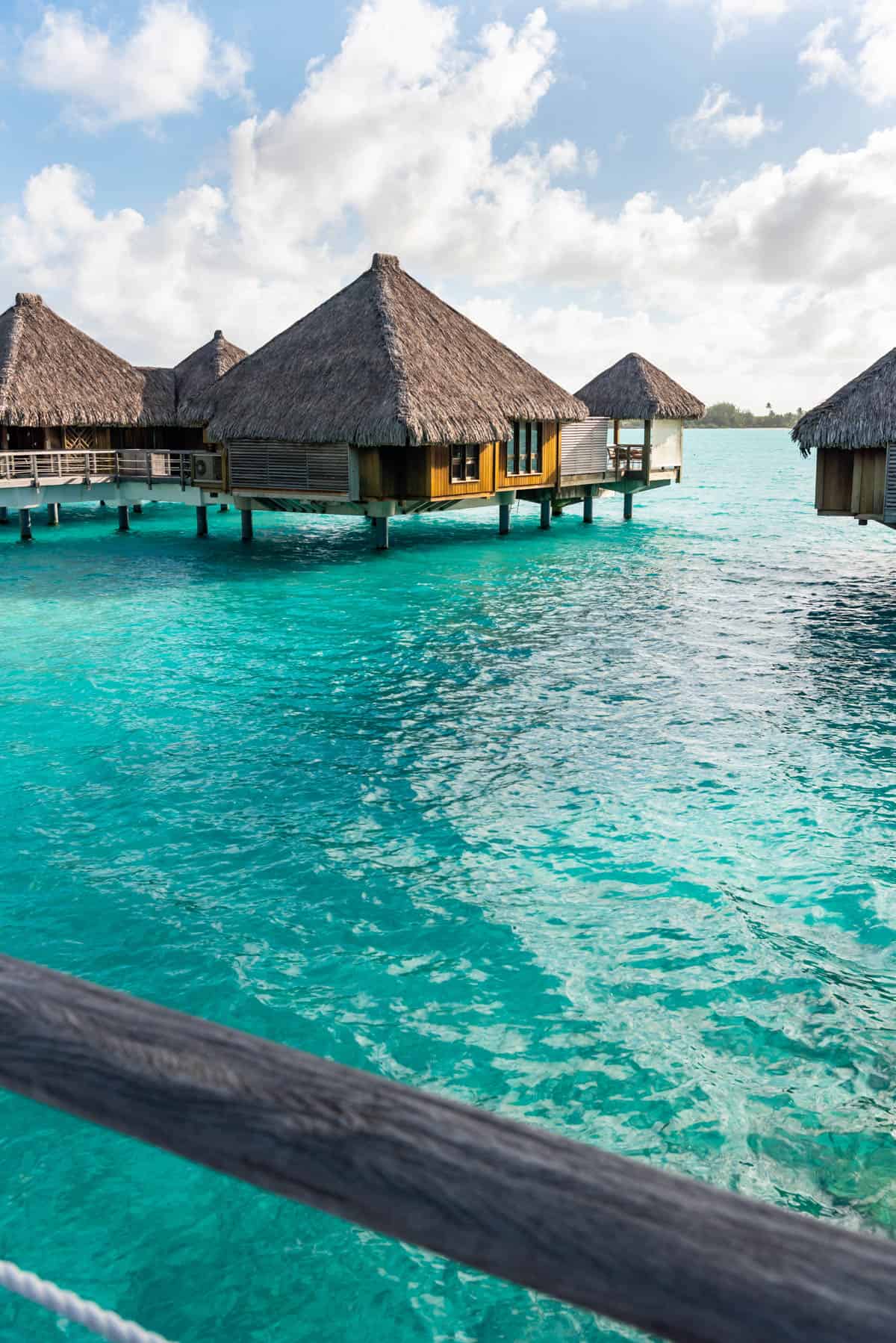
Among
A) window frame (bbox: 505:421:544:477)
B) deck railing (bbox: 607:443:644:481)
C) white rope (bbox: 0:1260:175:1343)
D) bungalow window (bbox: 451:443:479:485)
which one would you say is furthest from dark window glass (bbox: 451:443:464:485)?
white rope (bbox: 0:1260:175:1343)

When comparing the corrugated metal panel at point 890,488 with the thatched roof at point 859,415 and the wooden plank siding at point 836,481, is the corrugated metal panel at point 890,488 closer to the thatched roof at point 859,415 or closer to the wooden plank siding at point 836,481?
the thatched roof at point 859,415

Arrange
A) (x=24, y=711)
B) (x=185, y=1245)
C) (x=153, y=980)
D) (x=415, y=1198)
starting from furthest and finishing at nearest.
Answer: (x=24, y=711) → (x=153, y=980) → (x=185, y=1245) → (x=415, y=1198)

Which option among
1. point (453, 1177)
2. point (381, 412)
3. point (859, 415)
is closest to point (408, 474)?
point (381, 412)

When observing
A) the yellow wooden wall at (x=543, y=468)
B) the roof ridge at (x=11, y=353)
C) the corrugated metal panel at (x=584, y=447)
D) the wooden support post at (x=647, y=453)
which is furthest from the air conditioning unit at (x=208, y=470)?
the wooden support post at (x=647, y=453)

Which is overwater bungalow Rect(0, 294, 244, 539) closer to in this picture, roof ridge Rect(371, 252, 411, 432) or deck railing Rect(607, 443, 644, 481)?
roof ridge Rect(371, 252, 411, 432)

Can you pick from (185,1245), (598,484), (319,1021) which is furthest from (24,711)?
(598,484)

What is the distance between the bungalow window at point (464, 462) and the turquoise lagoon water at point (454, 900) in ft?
29.0

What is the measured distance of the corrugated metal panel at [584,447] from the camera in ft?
105

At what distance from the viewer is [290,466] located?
27.7m

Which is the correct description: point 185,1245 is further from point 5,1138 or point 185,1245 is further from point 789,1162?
point 789,1162

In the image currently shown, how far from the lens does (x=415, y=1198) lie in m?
1.30

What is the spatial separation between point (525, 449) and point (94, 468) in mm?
12067

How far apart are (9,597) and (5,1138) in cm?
1775

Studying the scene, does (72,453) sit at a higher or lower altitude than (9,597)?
higher
